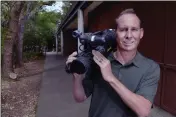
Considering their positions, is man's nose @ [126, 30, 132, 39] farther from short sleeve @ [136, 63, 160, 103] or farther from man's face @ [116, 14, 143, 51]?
short sleeve @ [136, 63, 160, 103]

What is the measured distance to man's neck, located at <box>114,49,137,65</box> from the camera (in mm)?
1790

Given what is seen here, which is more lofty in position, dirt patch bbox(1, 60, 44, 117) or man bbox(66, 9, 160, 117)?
man bbox(66, 9, 160, 117)

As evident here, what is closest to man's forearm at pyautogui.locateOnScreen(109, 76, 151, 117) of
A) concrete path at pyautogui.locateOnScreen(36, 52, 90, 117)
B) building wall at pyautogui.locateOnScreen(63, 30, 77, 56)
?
concrete path at pyautogui.locateOnScreen(36, 52, 90, 117)

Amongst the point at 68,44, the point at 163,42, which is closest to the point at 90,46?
the point at 163,42

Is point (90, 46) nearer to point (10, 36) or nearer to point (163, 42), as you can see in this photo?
point (163, 42)

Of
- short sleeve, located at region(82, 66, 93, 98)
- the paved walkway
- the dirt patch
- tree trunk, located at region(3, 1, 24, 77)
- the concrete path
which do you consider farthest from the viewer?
tree trunk, located at region(3, 1, 24, 77)

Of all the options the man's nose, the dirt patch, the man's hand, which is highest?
the man's nose

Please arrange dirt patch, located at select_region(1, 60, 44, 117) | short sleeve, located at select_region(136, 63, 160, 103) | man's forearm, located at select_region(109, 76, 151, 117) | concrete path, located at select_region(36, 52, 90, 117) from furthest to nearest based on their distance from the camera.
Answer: dirt patch, located at select_region(1, 60, 44, 117) < concrete path, located at select_region(36, 52, 90, 117) < short sleeve, located at select_region(136, 63, 160, 103) < man's forearm, located at select_region(109, 76, 151, 117)

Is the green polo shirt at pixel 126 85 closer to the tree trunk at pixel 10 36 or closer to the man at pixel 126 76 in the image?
the man at pixel 126 76

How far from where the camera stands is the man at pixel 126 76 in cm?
165

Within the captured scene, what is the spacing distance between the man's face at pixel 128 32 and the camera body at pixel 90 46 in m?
0.04

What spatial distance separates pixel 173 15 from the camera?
5.57 m

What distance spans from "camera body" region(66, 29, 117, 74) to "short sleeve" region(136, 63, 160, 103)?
25 centimetres

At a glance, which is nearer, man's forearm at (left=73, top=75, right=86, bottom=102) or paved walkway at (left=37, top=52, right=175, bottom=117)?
man's forearm at (left=73, top=75, right=86, bottom=102)
